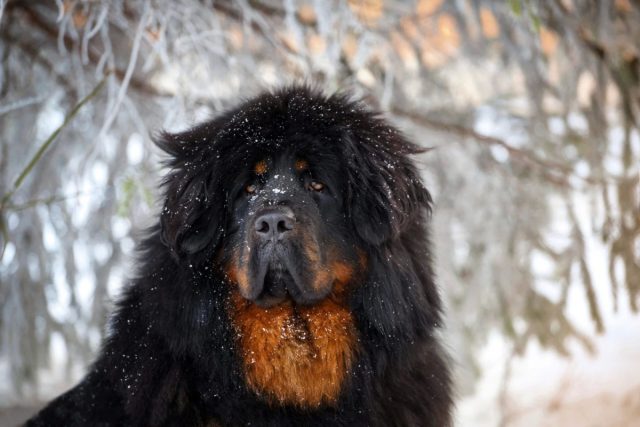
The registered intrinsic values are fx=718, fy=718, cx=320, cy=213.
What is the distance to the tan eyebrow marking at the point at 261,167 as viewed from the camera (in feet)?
12.8

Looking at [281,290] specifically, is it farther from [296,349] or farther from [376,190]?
[376,190]

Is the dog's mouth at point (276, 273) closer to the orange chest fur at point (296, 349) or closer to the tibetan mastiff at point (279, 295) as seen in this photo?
the tibetan mastiff at point (279, 295)

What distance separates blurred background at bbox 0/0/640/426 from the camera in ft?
19.0

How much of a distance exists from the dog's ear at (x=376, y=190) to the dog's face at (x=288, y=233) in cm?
9

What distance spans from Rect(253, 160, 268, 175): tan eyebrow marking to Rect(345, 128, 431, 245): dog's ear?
456 mm

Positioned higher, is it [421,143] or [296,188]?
[421,143]

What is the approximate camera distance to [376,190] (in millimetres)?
3896

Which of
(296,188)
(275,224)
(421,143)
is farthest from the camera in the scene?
(421,143)

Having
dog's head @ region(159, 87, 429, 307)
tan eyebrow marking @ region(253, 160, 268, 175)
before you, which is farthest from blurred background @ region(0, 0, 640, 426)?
tan eyebrow marking @ region(253, 160, 268, 175)

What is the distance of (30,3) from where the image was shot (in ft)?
Answer: 20.5

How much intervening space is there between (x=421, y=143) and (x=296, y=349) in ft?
13.3

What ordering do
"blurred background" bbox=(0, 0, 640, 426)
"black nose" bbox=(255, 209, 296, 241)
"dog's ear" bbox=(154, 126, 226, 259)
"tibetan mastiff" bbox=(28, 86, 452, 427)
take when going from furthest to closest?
"blurred background" bbox=(0, 0, 640, 426)
"dog's ear" bbox=(154, 126, 226, 259)
"tibetan mastiff" bbox=(28, 86, 452, 427)
"black nose" bbox=(255, 209, 296, 241)

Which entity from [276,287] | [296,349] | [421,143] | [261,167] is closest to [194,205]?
[261,167]

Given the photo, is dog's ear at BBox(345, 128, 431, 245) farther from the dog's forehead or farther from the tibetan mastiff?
the dog's forehead
